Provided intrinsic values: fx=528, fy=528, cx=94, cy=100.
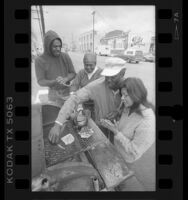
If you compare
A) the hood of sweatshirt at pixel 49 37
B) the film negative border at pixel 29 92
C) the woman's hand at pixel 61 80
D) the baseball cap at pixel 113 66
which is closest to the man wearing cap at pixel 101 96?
the baseball cap at pixel 113 66

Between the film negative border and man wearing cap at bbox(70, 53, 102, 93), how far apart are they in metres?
0.38

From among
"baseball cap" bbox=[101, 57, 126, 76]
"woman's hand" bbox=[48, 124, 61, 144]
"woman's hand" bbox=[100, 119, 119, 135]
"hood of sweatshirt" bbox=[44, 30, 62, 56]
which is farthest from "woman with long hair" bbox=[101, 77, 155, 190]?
"hood of sweatshirt" bbox=[44, 30, 62, 56]

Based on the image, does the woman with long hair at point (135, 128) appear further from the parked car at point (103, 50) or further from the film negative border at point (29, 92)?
the parked car at point (103, 50)

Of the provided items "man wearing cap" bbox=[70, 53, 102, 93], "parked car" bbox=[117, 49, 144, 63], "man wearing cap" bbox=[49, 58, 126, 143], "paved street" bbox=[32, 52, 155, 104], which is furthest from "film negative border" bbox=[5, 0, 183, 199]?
"man wearing cap" bbox=[70, 53, 102, 93]

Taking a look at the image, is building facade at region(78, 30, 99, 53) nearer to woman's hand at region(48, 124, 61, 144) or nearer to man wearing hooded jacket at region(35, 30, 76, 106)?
man wearing hooded jacket at region(35, 30, 76, 106)

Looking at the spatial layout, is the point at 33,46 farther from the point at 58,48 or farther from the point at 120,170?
the point at 120,170

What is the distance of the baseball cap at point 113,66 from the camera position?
166 inches

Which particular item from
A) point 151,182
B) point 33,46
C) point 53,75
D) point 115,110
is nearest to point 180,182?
point 151,182

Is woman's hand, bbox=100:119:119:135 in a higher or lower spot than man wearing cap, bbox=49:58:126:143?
lower

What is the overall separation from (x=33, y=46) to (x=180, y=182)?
1.62 meters

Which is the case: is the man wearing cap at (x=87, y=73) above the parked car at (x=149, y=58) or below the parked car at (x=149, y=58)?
below

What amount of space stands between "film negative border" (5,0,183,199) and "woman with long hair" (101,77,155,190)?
3.0 inches

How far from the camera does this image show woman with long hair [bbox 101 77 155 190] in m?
4.22

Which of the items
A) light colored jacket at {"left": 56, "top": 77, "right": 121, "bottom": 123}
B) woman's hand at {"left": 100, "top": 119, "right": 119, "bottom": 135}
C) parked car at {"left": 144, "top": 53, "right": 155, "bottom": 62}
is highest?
parked car at {"left": 144, "top": 53, "right": 155, "bottom": 62}
